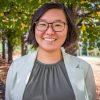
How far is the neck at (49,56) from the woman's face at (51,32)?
0.09m

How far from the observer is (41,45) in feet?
11.6

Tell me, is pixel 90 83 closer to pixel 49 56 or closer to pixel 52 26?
pixel 49 56

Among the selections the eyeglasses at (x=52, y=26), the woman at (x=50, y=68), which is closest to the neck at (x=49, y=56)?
the woman at (x=50, y=68)

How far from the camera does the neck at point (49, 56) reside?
363 centimetres

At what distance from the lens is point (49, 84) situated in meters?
3.55

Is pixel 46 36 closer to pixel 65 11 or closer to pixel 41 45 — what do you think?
pixel 41 45

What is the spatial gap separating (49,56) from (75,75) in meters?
0.32

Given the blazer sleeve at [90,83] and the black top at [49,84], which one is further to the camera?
the blazer sleeve at [90,83]

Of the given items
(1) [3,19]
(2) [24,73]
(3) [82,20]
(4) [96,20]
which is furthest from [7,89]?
(4) [96,20]

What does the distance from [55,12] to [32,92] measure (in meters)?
0.82

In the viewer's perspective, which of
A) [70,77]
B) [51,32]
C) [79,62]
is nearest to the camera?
[51,32]

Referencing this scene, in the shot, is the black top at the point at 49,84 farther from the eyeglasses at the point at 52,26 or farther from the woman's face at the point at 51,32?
the eyeglasses at the point at 52,26

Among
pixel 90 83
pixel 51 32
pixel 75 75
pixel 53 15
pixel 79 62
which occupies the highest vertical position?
pixel 53 15

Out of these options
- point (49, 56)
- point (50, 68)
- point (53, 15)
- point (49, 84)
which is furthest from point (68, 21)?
point (49, 84)
